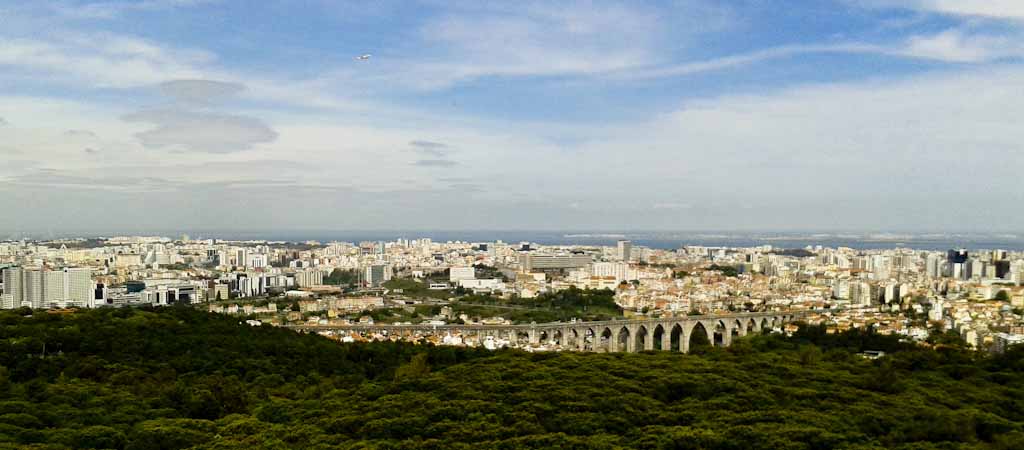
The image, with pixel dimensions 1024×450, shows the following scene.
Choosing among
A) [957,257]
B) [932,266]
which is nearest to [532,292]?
[932,266]

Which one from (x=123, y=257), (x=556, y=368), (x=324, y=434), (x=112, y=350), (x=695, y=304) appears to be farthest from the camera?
(x=123, y=257)

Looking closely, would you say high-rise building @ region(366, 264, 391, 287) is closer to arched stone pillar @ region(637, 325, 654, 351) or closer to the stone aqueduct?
the stone aqueduct

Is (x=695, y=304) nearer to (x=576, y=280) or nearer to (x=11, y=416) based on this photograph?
(x=576, y=280)

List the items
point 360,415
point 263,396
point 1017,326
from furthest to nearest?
point 1017,326, point 263,396, point 360,415

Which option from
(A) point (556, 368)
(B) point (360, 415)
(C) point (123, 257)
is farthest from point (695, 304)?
(C) point (123, 257)

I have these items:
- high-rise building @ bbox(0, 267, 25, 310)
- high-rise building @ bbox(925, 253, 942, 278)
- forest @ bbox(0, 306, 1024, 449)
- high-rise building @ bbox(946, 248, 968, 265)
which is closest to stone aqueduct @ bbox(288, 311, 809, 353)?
forest @ bbox(0, 306, 1024, 449)
